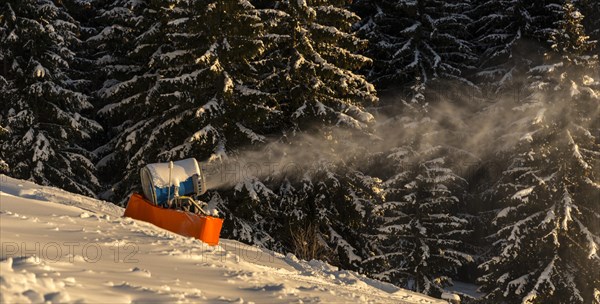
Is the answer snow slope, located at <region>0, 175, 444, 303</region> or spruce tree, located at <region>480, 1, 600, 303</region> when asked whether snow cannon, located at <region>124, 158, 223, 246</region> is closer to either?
snow slope, located at <region>0, 175, 444, 303</region>

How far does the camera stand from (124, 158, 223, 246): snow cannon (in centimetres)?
928

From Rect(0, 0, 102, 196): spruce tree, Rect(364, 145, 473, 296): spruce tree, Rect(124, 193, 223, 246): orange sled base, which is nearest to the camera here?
Rect(124, 193, 223, 246): orange sled base

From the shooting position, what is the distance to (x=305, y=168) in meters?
16.8

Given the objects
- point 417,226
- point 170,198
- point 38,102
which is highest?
point 38,102

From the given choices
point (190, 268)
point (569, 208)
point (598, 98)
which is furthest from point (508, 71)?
point (190, 268)

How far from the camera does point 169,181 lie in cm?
978

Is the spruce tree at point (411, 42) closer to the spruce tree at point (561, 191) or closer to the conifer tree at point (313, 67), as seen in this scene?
the conifer tree at point (313, 67)

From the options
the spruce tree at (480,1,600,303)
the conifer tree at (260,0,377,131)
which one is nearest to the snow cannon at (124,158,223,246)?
the conifer tree at (260,0,377,131)

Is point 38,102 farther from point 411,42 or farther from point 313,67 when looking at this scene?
point 411,42

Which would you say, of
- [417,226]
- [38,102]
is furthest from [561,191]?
[38,102]

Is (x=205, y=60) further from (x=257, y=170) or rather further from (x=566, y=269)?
(x=566, y=269)

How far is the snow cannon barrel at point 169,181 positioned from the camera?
9.77 m

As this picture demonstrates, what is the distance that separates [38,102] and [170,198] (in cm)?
1256

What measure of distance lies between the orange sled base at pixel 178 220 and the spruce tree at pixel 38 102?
10.7 metres
